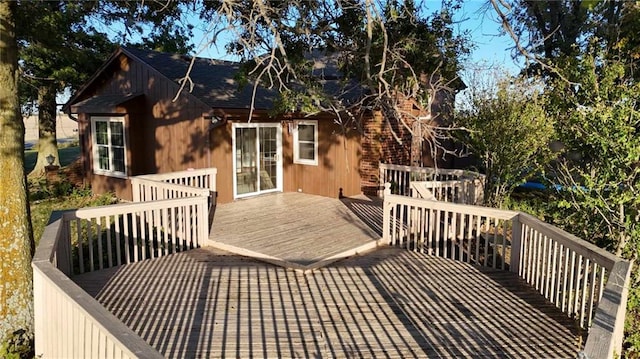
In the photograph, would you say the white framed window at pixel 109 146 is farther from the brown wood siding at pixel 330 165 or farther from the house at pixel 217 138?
the brown wood siding at pixel 330 165

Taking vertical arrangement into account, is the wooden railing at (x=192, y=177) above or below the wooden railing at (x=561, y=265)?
above

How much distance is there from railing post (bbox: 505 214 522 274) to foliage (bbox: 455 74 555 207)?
7.42 ft

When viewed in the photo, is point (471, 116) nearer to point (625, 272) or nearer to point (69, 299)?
point (625, 272)

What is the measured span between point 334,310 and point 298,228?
360 centimetres

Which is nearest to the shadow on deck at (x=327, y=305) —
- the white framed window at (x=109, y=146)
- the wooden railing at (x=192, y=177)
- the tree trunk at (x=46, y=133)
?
the wooden railing at (x=192, y=177)

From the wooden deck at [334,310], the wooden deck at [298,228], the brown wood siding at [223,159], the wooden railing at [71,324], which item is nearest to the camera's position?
the wooden railing at [71,324]

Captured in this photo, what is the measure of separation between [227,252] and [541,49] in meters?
12.5

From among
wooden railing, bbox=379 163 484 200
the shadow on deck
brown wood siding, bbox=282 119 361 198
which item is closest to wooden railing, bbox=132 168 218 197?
the shadow on deck

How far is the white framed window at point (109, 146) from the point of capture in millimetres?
12101

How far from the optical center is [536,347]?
3.93m

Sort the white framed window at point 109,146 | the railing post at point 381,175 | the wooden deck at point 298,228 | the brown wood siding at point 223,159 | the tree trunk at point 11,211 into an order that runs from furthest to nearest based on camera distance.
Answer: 1. the white framed window at point 109,146
2. the railing post at point 381,175
3. the brown wood siding at point 223,159
4. the wooden deck at point 298,228
5. the tree trunk at point 11,211

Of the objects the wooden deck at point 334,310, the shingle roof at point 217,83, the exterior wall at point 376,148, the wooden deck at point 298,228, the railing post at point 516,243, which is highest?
the shingle roof at point 217,83

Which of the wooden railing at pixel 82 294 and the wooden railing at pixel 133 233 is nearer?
the wooden railing at pixel 82 294

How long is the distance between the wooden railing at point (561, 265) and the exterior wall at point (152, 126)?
526cm
